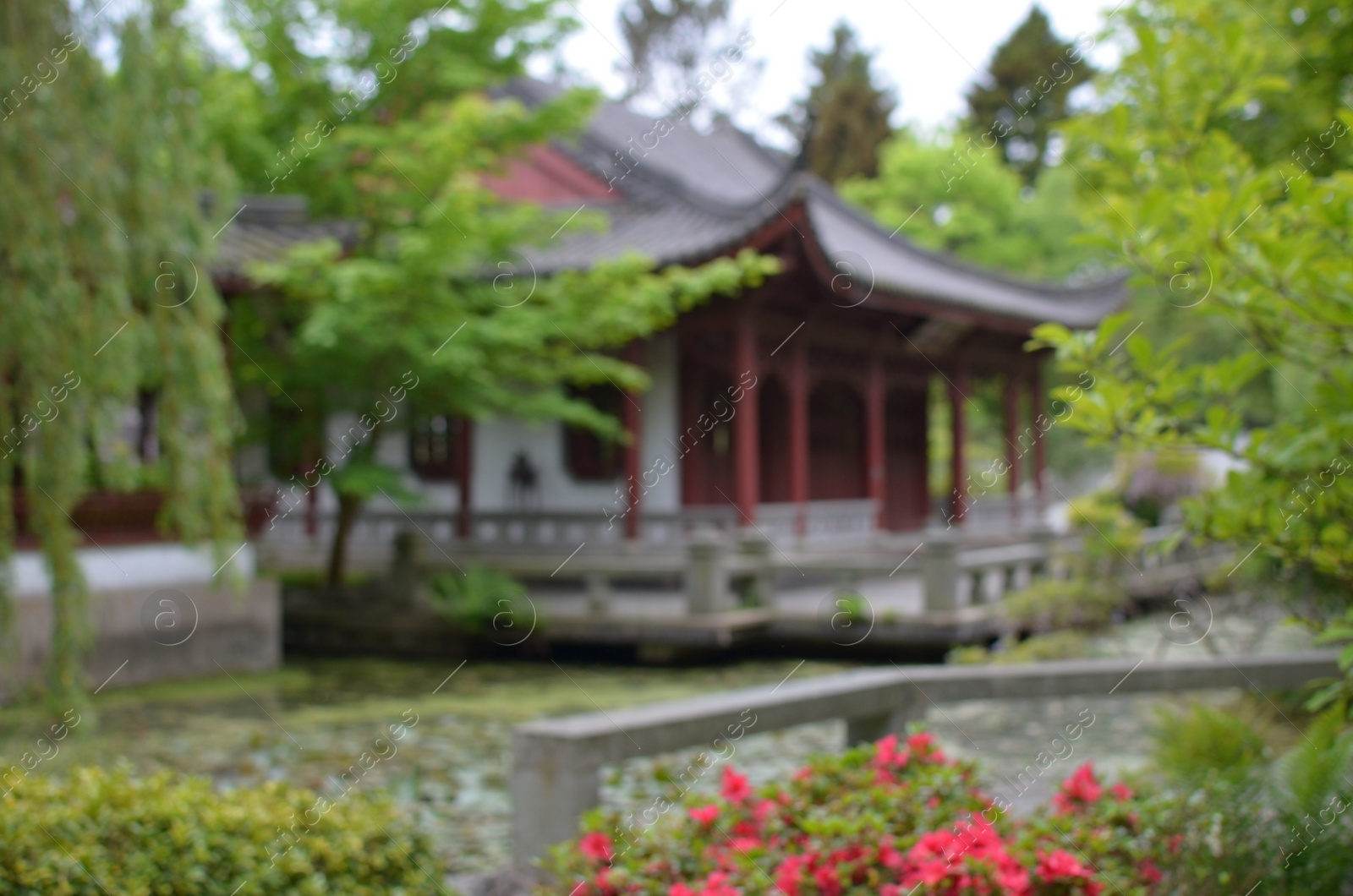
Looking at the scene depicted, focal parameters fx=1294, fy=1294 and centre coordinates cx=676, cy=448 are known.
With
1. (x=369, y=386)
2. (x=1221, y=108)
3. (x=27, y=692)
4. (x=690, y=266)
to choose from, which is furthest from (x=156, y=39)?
(x=690, y=266)

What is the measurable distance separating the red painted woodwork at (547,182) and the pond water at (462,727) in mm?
7165

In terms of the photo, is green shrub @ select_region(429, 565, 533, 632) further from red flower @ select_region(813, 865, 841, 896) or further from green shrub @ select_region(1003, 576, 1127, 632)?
red flower @ select_region(813, 865, 841, 896)

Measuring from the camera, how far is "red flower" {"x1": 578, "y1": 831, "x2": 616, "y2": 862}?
309cm

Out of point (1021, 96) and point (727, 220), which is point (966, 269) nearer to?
point (727, 220)

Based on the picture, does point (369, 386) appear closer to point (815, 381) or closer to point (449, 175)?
point (449, 175)

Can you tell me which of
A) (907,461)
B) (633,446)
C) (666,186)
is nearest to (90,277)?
(633,446)

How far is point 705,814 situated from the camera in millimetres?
3205

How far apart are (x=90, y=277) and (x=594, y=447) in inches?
373

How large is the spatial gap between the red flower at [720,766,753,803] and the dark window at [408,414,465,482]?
41.5 feet

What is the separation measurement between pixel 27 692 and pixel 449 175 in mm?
5544

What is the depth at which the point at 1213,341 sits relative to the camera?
77.2 ft

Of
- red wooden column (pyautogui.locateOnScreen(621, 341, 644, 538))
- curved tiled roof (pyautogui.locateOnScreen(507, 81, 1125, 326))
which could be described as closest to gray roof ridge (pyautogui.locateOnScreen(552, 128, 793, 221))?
curved tiled roof (pyautogui.locateOnScreen(507, 81, 1125, 326))

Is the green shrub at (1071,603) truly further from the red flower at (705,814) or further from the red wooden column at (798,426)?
the red flower at (705,814)

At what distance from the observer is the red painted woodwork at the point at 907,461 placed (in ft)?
62.7
